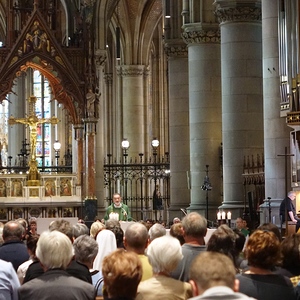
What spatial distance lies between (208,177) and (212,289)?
29.5 metres

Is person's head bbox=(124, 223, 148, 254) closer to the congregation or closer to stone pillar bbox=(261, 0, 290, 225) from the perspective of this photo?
the congregation

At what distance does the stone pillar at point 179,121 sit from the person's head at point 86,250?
2951cm

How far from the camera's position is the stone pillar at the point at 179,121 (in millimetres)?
39719

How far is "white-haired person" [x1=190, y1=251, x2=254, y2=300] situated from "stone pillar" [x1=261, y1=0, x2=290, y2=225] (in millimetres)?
19036

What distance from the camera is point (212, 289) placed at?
5.37 meters

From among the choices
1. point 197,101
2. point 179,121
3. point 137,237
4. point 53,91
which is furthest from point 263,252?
point 53,91

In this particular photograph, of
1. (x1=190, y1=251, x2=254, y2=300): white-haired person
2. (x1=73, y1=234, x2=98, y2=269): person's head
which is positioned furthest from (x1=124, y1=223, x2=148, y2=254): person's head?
(x1=190, y1=251, x2=254, y2=300): white-haired person

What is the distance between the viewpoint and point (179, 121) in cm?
3997

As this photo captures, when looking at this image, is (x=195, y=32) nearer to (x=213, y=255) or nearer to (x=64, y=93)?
(x=64, y=93)

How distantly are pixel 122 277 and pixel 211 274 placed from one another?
58.6 inches

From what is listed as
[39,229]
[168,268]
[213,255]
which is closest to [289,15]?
[39,229]

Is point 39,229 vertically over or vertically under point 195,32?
under

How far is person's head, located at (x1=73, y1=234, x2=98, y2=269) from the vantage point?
10086 mm

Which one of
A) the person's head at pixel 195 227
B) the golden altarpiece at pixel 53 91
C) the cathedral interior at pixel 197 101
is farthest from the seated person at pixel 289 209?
the golden altarpiece at pixel 53 91
